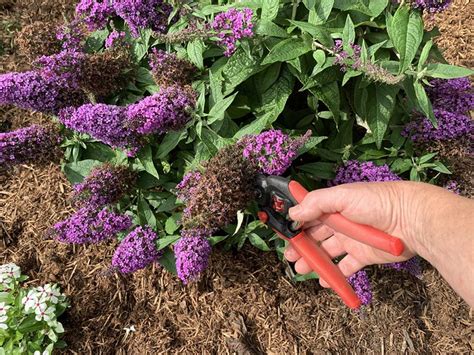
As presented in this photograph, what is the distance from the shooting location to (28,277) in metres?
3.79

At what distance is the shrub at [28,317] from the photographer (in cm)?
352

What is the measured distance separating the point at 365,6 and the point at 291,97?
92 centimetres

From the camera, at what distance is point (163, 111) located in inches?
106

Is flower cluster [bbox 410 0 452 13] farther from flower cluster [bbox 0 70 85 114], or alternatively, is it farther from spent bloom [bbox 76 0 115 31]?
flower cluster [bbox 0 70 85 114]

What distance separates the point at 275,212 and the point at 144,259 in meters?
0.99

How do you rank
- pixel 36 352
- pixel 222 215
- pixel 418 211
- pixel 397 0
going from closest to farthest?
pixel 418 211 < pixel 222 215 < pixel 397 0 < pixel 36 352

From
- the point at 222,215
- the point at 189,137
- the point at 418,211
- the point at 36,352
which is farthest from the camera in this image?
the point at 36,352

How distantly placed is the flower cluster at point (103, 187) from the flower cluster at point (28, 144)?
1.32 feet

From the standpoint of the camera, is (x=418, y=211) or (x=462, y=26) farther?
(x=462, y=26)

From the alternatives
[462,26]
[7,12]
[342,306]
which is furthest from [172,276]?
[462,26]

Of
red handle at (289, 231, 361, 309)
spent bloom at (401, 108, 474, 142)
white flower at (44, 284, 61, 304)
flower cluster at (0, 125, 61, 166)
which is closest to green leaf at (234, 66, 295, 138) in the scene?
red handle at (289, 231, 361, 309)

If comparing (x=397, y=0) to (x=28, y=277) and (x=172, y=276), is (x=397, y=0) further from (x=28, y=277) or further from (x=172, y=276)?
(x=28, y=277)

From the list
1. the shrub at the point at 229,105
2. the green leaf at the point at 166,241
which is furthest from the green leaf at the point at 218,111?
the green leaf at the point at 166,241

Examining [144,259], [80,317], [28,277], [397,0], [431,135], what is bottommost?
[80,317]
